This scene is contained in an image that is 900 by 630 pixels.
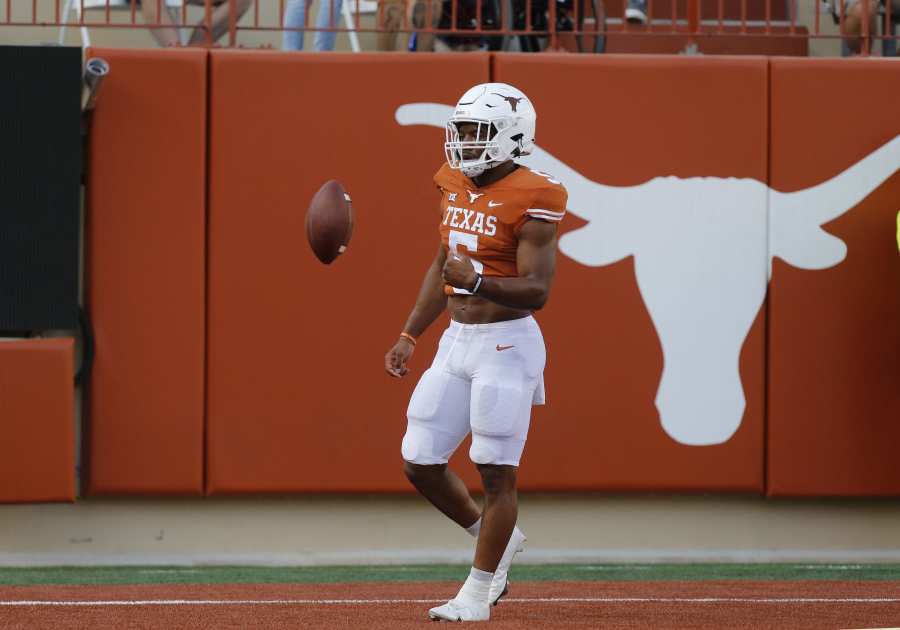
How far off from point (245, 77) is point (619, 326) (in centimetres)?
219

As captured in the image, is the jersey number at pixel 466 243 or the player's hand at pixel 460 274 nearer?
the player's hand at pixel 460 274

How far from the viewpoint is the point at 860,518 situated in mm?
7656

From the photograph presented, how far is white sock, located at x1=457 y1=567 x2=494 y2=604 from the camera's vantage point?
483 centimetres

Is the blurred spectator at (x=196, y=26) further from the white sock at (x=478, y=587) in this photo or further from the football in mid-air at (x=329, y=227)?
the white sock at (x=478, y=587)

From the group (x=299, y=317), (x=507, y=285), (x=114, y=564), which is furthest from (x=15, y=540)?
(x=507, y=285)

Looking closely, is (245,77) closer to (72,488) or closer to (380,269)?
(380,269)

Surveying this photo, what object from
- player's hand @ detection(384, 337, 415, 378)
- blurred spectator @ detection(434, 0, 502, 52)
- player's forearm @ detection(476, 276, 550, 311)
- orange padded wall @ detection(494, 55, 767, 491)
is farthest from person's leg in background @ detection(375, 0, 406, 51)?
player's forearm @ detection(476, 276, 550, 311)

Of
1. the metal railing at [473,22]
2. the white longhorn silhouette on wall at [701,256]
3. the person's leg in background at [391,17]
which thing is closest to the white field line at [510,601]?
the white longhorn silhouette on wall at [701,256]

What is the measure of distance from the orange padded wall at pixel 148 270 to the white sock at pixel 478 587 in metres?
2.69

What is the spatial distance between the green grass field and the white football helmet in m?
2.37

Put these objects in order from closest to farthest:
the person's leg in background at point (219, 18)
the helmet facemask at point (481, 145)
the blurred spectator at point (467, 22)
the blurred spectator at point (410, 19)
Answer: the helmet facemask at point (481, 145), the blurred spectator at point (410, 19), the blurred spectator at point (467, 22), the person's leg in background at point (219, 18)

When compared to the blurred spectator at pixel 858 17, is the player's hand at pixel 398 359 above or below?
below

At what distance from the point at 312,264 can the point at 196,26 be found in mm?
1320

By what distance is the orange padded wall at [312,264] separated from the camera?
729 cm
